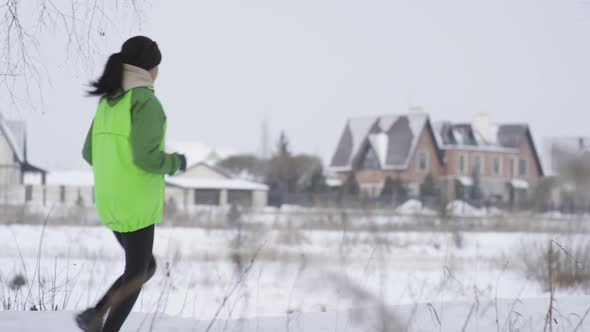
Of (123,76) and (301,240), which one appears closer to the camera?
(123,76)

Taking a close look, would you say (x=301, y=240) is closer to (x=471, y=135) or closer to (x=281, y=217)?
(x=281, y=217)

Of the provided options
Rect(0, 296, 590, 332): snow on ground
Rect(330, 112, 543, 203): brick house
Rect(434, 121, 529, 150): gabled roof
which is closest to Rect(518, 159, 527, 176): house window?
Rect(330, 112, 543, 203): brick house

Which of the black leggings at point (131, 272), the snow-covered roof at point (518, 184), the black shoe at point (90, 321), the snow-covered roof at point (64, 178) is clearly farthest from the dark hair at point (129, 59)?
the snow-covered roof at point (518, 184)

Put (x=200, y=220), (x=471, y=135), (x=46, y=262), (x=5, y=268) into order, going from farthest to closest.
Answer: (x=471, y=135) → (x=200, y=220) → (x=46, y=262) → (x=5, y=268)

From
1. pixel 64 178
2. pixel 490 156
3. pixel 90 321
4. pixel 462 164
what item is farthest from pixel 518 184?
pixel 90 321

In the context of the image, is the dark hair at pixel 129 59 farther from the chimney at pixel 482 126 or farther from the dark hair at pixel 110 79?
the chimney at pixel 482 126

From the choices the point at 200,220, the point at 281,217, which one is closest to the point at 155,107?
the point at 200,220

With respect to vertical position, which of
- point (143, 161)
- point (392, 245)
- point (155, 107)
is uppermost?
point (155, 107)

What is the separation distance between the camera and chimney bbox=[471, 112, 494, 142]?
52219 millimetres

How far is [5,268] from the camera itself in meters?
Answer: 11.1

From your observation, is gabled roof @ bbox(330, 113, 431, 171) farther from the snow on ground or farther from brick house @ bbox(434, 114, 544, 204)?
the snow on ground

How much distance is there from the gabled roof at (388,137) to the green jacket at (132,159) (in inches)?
1736

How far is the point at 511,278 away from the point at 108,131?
435 inches

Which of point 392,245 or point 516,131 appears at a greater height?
point 516,131
